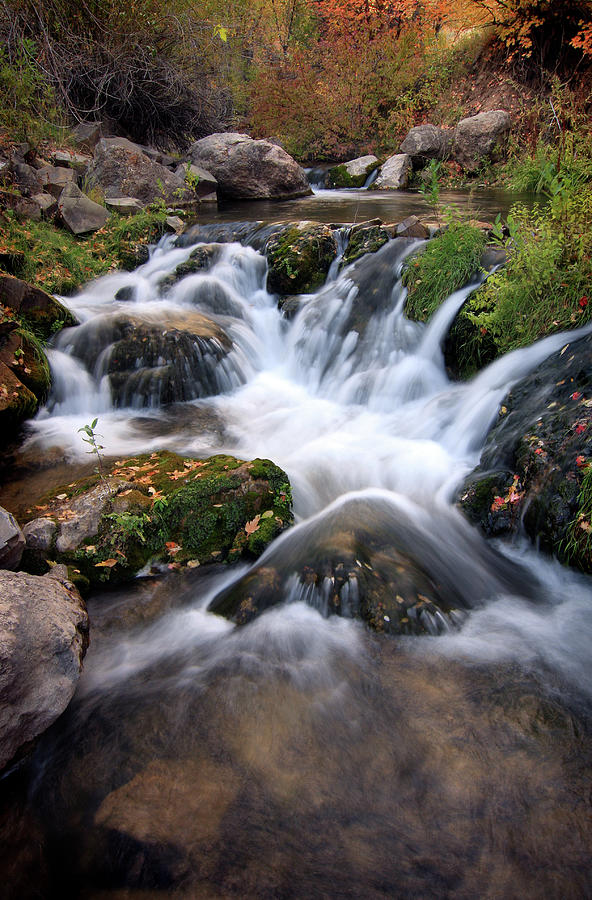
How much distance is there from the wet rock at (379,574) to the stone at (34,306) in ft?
16.8

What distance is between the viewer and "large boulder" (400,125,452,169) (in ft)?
47.5

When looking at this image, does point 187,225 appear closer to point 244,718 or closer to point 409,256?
point 409,256

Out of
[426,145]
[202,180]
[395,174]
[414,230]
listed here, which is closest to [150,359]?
[414,230]

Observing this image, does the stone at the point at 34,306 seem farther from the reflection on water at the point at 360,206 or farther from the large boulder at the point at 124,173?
the large boulder at the point at 124,173

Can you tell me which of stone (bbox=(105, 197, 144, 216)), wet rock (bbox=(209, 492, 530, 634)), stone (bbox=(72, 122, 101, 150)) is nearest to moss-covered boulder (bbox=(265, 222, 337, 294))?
stone (bbox=(105, 197, 144, 216))

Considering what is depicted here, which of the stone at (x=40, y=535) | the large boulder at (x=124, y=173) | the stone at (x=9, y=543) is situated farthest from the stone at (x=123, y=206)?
the stone at (x=9, y=543)

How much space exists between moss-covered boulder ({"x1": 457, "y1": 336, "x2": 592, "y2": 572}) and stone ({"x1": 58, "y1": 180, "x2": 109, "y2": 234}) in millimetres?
8611

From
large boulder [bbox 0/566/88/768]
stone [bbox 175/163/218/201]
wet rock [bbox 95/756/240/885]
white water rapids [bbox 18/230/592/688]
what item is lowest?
wet rock [bbox 95/756/240/885]

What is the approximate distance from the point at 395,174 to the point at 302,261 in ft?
26.3

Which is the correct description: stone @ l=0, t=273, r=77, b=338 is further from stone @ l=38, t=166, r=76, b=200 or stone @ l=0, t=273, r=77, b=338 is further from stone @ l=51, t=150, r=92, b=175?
stone @ l=51, t=150, r=92, b=175

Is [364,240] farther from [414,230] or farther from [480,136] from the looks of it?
[480,136]

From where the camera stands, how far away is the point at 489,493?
162 inches

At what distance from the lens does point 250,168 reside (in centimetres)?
1399

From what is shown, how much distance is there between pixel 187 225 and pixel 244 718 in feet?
35.6
